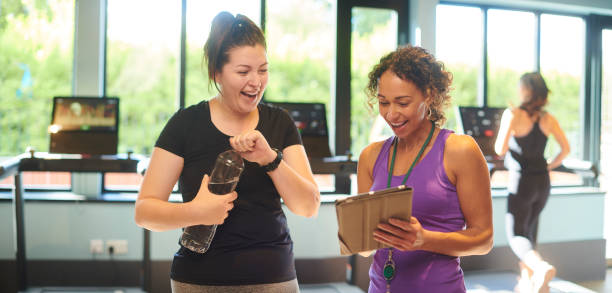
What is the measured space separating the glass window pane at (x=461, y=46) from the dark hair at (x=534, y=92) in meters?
1.04

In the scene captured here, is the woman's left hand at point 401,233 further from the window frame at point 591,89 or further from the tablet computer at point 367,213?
the window frame at point 591,89

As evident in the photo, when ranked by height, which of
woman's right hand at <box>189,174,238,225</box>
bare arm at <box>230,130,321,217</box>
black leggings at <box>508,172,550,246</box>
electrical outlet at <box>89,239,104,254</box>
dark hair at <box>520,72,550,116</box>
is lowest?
electrical outlet at <box>89,239,104,254</box>

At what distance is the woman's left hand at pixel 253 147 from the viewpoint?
1.12 m

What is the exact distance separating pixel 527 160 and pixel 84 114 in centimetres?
309

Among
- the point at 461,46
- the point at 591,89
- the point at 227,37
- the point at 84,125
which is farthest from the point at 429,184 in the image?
the point at 591,89

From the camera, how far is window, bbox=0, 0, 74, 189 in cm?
387

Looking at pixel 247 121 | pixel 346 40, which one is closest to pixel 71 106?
pixel 346 40

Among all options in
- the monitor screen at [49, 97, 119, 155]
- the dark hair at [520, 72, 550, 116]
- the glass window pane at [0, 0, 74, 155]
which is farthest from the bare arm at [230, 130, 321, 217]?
the glass window pane at [0, 0, 74, 155]

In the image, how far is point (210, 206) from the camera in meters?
1.11

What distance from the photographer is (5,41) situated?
3.88m

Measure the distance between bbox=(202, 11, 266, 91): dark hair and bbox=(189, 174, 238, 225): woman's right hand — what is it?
311mm

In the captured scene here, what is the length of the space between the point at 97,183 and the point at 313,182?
123 inches

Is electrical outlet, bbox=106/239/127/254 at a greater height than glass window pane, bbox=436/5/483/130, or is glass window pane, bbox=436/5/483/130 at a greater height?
glass window pane, bbox=436/5/483/130

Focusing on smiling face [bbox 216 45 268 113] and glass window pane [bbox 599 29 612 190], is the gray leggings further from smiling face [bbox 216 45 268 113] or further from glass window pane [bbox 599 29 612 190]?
glass window pane [bbox 599 29 612 190]
